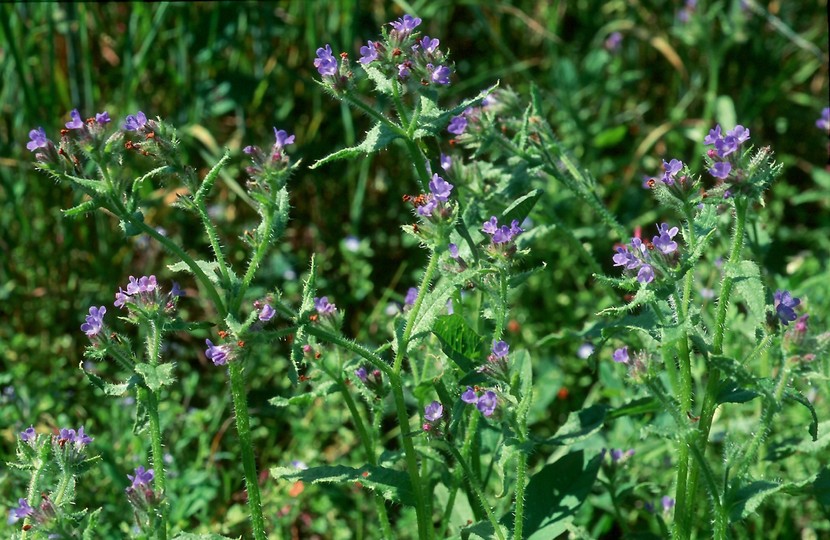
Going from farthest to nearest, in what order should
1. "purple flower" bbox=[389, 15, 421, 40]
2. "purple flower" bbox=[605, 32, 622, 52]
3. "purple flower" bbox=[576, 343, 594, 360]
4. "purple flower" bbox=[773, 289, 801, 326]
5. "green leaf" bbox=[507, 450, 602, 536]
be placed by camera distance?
"purple flower" bbox=[605, 32, 622, 52]
"purple flower" bbox=[576, 343, 594, 360]
"green leaf" bbox=[507, 450, 602, 536]
"purple flower" bbox=[389, 15, 421, 40]
"purple flower" bbox=[773, 289, 801, 326]

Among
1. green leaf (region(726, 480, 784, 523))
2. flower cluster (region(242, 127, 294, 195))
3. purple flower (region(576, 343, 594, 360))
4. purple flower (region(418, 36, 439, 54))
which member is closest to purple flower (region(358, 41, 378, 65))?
purple flower (region(418, 36, 439, 54))

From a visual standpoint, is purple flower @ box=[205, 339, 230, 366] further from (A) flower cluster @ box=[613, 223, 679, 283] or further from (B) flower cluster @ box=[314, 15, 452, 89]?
(A) flower cluster @ box=[613, 223, 679, 283]

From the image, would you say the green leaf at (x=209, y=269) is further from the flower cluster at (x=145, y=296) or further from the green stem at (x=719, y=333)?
the green stem at (x=719, y=333)

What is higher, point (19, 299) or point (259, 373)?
point (19, 299)

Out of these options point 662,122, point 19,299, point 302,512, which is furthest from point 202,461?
point 662,122

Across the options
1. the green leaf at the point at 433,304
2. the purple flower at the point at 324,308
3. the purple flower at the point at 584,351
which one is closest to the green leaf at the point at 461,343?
the green leaf at the point at 433,304

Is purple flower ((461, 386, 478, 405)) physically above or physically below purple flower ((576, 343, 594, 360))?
below

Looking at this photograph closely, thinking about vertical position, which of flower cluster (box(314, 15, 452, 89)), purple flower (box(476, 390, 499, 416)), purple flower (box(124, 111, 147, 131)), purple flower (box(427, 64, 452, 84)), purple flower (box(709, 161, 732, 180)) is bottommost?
purple flower (box(476, 390, 499, 416))

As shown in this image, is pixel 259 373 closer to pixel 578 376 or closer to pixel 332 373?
pixel 578 376
